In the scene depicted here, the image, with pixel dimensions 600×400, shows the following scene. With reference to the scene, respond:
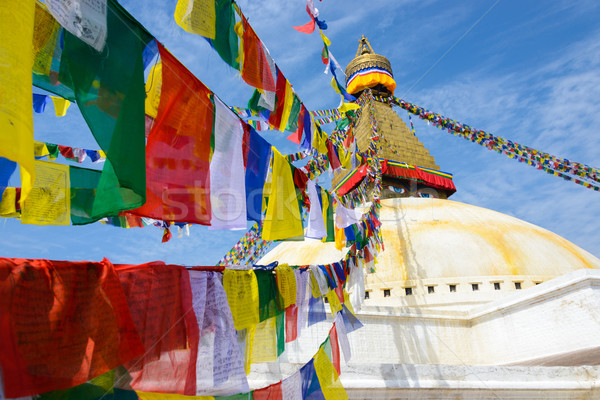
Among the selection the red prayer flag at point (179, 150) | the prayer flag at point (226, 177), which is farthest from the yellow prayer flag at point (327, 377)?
the red prayer flag at point (179, 150)

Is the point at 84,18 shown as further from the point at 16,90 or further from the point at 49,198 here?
the point at 49,198

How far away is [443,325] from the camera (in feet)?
32.2

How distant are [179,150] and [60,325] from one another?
128 centimetres

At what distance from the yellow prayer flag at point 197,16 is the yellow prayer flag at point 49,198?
6.17 feet

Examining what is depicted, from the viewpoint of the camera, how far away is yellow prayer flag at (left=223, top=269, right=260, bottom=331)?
3539mm

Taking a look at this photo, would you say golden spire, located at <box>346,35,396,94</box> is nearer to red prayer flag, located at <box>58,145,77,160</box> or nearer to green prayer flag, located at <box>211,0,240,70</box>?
red prayer flag, located at <box>58,145,77,160</box>

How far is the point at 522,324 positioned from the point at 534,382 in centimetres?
311

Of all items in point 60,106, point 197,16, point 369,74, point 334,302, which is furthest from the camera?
point 369,74

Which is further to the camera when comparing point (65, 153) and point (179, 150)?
point (65, 153)

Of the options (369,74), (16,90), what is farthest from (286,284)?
(369,74)

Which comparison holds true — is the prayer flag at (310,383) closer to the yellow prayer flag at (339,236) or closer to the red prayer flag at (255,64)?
the yellow prayer flag at (339,236)

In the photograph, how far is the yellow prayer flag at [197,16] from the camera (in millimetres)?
2891

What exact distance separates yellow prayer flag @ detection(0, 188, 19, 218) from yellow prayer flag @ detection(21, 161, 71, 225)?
271mm

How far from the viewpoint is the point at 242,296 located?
369 cm
